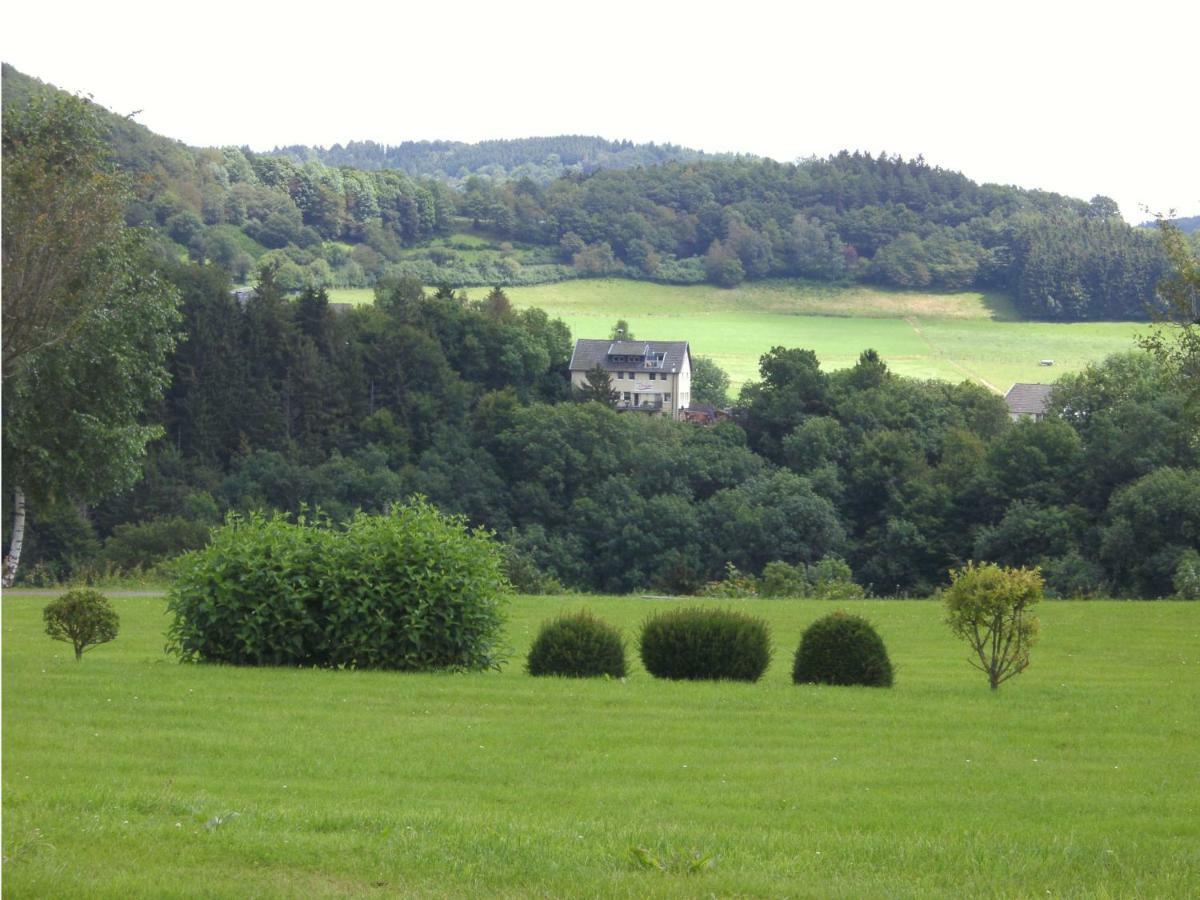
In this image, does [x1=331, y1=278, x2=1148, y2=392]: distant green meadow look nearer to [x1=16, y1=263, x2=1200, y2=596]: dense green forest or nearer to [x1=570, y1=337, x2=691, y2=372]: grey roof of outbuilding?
[x1=570, y1=337, x2=691, y2=372]: grey roof of outbuilding

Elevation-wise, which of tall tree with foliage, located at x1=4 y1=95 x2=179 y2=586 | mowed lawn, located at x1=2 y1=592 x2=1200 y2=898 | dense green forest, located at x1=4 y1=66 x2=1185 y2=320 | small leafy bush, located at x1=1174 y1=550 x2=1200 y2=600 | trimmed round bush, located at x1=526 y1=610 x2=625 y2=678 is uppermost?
dense green forest, located at x1=4 y1=66 x2=1185 y2=320

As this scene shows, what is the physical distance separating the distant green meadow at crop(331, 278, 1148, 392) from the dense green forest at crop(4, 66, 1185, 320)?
7.73 ft

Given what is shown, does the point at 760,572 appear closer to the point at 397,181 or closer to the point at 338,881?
the point at 338,881

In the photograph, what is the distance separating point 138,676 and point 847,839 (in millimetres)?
10771

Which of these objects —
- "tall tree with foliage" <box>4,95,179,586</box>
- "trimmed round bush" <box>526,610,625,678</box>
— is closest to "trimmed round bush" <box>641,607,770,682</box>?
"trimmed round bush" <box>526,610,625,678</box>

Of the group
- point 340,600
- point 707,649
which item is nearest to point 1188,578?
point 707,649

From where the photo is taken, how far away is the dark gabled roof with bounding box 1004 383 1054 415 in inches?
3939

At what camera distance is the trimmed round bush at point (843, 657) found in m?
18.8

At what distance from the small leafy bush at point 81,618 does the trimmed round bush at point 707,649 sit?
24.8 ft

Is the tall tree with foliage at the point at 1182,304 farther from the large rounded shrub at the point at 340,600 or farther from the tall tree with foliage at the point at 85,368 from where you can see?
the tall tree with foliage at the point at 85,368

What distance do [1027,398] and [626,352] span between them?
110ft

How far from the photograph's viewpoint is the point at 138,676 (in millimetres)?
17047

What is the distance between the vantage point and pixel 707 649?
1912cm

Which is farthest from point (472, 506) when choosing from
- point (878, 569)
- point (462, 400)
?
point (878, 569)
